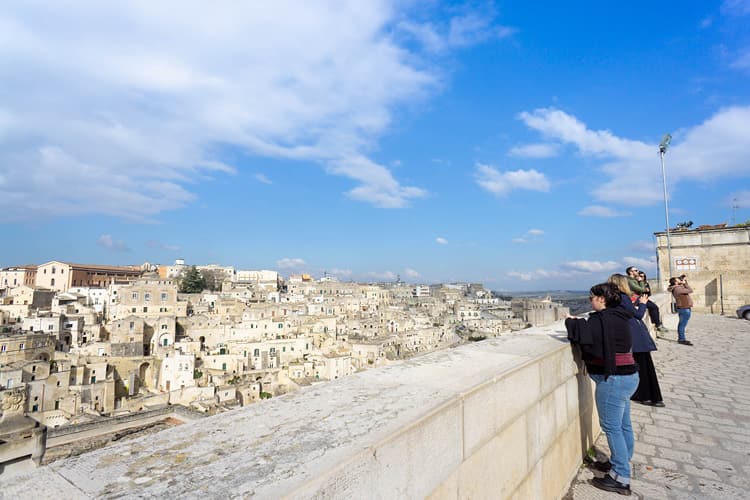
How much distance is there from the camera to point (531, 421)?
2830 millimetres

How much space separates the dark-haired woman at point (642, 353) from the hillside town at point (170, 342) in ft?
67.8

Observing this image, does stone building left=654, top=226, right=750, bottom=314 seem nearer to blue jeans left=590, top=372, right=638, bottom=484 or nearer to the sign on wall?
the sign on wall

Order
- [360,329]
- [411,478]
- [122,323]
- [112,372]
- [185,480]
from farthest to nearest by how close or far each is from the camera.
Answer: [360,329]
[122,323]
[112,372]
[411,478]
[185,480]

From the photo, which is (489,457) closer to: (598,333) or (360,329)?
(598,333)

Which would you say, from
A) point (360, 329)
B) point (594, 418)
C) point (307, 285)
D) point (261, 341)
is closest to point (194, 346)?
point (261, 341)

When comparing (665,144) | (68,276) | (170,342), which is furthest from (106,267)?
(665,144)

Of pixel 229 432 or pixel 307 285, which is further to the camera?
pixel 307 285

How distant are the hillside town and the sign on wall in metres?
10.3

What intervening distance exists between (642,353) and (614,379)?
74.3 inches

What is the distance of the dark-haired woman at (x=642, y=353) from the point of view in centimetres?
406

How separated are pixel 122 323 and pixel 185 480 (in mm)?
52201

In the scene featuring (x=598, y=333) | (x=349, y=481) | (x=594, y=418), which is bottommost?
(x=594, y=418)

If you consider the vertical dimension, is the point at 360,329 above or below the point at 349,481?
below

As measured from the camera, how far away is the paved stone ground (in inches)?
127
